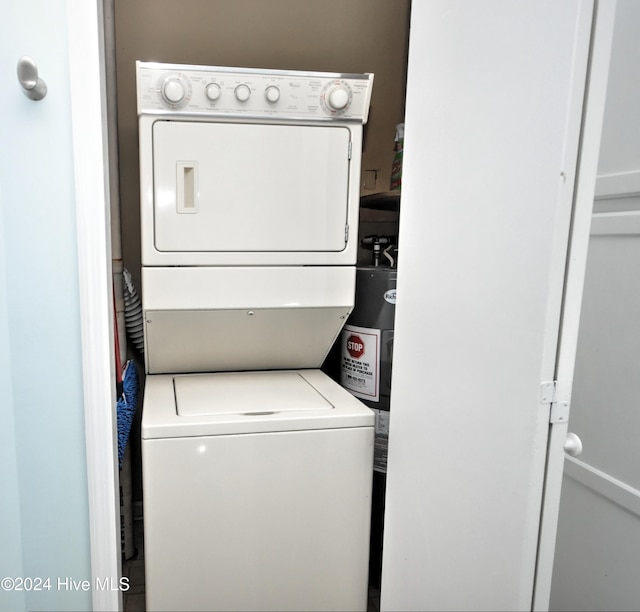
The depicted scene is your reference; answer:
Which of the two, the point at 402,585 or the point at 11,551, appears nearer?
the point at 11,551

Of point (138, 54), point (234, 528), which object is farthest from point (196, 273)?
point (138, 54)

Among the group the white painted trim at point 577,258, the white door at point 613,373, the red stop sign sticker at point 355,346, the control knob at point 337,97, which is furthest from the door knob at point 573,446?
the control knob at point 337,97

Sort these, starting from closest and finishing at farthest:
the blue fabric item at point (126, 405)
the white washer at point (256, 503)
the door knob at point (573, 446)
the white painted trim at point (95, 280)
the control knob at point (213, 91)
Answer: the door knob at point (573, 446) < the white painted trim at point (95, 280) < the white washer at point (256, 503) < the control knob at point (213, 91) < the blue fabric item at point (126, 405)

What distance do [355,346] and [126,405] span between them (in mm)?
859

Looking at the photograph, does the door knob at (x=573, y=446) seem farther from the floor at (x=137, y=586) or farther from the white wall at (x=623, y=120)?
the floor at (x=137, y=586)

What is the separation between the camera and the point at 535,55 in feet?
2.87

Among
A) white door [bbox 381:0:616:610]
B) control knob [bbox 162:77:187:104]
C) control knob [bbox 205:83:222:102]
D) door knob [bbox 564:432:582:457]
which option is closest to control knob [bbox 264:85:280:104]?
control knob [bbox 205:83:222:102]

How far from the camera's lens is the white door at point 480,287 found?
853mm

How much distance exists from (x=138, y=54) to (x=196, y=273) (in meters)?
1.05

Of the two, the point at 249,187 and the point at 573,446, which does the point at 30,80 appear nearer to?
the point at 249,187

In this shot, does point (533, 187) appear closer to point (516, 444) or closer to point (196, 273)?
point (516, 444)

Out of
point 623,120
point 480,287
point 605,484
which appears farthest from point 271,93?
point 605,484

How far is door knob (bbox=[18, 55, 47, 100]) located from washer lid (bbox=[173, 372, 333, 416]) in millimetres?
896

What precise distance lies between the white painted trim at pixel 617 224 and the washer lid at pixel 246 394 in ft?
3.34
